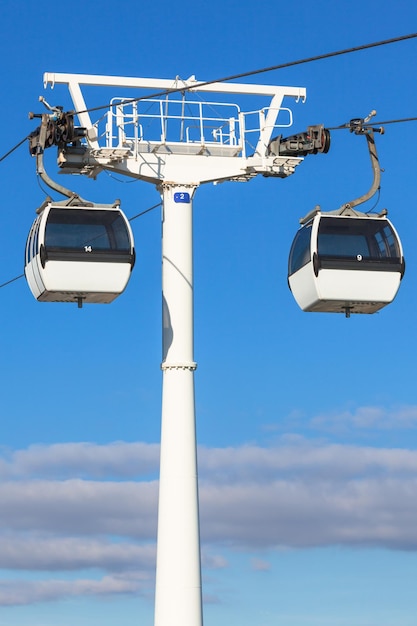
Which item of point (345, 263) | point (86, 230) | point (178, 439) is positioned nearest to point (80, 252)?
point (86, 230)

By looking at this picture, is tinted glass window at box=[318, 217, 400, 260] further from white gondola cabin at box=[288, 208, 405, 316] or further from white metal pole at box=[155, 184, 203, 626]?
white metal pole at box=[155, 184, 203, 626]

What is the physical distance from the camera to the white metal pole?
81.4 feet

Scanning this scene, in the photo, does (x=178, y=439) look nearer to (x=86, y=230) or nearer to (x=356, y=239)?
(x=86, y=230)

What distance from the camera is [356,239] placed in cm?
2520

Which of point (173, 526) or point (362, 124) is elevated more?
point (362, 124)

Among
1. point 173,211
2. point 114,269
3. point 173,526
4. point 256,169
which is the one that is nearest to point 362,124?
point 256,169

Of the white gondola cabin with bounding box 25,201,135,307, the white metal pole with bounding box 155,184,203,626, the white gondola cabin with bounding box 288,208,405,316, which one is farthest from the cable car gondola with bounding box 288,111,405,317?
the white gondola cabin with bounding box 25,201,135,307

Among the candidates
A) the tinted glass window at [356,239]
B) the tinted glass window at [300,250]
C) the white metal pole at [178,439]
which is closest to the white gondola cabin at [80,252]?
the white metal pole at [178,439]

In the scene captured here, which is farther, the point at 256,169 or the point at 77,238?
the point at 256,169

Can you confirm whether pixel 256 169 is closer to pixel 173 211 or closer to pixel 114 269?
pixel 173 211

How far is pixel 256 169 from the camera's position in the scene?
26.5 metres

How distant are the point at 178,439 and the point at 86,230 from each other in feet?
12.8

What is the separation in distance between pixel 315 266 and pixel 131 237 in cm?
306

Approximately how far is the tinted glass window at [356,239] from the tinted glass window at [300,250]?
0.30 meters
